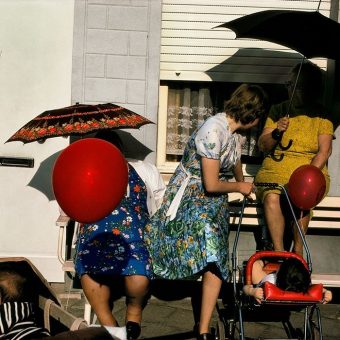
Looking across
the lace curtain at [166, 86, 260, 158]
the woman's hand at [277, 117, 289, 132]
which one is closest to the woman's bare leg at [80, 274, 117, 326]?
the woman's hand at [277, 117, 289, 132]

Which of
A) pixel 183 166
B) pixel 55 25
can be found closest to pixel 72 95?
pixel 55 25

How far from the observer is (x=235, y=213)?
7.09 metres

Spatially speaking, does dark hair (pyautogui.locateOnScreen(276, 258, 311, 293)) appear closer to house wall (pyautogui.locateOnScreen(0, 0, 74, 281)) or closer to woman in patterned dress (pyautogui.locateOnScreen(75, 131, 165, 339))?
woman in patterned dress (pyautogui.locateOnScreen(75, 131, 165, 339))

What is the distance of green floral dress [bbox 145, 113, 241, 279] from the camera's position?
18.6 ft

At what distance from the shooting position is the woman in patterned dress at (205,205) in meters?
5.66

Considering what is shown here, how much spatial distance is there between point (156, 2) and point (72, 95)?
3.99 feet

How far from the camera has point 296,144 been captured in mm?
6602

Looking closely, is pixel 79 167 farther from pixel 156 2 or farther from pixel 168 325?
pixel 156 2

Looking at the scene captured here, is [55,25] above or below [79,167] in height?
above

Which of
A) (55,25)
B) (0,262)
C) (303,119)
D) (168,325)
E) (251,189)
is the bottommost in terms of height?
(168,325)

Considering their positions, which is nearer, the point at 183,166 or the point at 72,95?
the point at 183,166

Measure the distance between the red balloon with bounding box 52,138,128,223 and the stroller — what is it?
153 cm

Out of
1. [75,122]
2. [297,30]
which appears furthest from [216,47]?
[75,122]

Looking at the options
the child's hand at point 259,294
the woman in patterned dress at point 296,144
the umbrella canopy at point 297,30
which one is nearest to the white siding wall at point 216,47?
the woman in patterned dress at point 296,144
